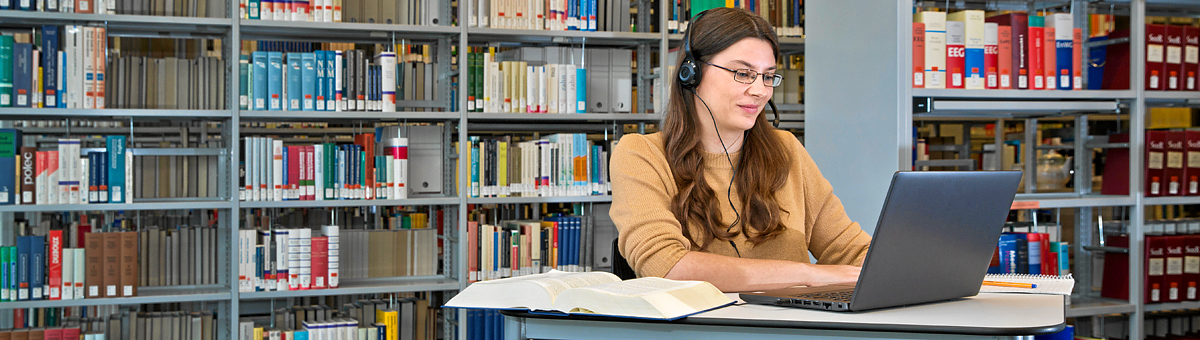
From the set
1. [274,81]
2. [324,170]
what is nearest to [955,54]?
[324,170]

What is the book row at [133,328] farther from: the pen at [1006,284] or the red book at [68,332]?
the pen at [1006,284]

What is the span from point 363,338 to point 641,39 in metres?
1.52

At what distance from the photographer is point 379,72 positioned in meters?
3.13

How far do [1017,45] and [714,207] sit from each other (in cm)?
167

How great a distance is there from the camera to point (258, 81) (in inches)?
118

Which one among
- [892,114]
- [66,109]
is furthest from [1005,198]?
[66,109]

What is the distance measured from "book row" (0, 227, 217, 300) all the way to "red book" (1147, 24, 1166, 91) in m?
3.35

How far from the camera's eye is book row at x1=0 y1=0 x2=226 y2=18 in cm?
283

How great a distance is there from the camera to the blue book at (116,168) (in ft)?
9.46

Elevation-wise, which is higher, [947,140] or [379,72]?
[379,72]

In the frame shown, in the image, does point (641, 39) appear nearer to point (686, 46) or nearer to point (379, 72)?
point (379, 72)

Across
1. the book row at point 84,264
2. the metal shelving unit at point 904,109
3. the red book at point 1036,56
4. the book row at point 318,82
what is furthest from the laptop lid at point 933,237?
the book row at point 84,264

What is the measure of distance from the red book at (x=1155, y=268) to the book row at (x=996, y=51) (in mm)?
586

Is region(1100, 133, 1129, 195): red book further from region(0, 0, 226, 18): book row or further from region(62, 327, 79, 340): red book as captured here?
region(62, 327, 79, 340): red book
